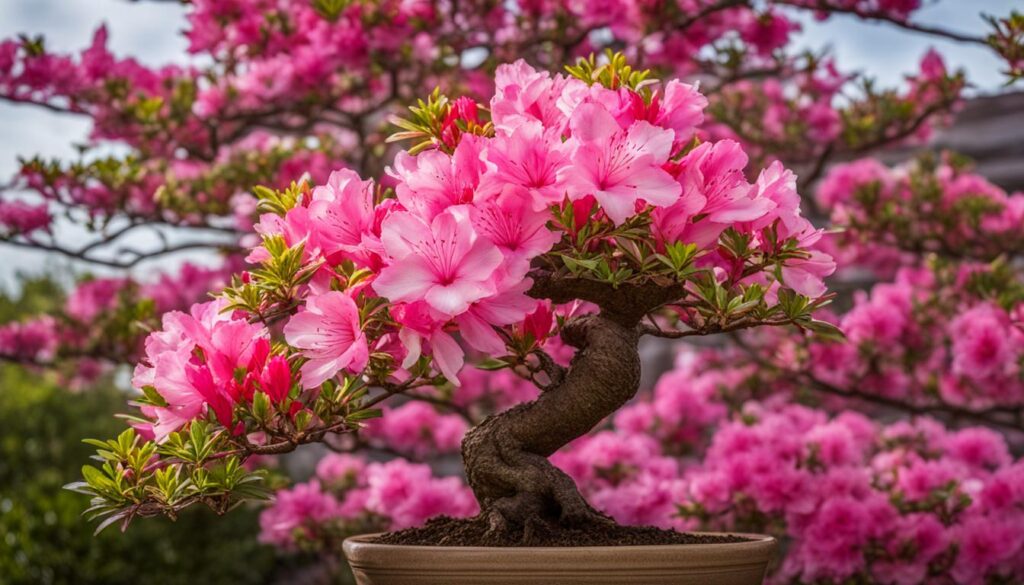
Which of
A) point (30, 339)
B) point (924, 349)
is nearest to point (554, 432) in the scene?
point (924, 349)

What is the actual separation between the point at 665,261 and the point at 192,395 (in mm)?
513

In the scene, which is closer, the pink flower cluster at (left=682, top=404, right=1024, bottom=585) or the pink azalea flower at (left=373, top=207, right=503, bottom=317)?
the pink azalea flower at (left=373, top=207, right=503, bottom=317)

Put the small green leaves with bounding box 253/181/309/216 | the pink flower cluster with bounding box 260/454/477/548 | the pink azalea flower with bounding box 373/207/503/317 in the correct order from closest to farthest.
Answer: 1. the pink azalea flower with bounding box 373/207/503/317
2. the small green leaves with bounding box 253/181/309/216
3. the pink flower cluster with bounding box 260/454/477/548

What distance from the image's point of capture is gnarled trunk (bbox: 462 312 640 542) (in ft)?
4.39

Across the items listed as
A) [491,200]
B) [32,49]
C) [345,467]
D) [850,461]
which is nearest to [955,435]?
[850,461]

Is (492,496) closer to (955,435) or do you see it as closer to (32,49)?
(955,435)

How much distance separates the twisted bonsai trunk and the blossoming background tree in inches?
1.6

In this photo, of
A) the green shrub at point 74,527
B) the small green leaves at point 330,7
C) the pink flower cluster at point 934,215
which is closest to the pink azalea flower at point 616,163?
the small green leaves at point 330,7

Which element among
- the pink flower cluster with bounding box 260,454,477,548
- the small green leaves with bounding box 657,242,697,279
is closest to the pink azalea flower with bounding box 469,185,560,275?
the small green leaves with bounding box 657,242,697,279

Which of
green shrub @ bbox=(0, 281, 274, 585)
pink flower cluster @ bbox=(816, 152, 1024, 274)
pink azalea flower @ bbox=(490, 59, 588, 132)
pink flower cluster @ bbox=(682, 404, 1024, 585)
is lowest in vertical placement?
green shrub @ bbox=(0, 281, 274, 585)

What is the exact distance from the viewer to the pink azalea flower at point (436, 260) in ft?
3.52

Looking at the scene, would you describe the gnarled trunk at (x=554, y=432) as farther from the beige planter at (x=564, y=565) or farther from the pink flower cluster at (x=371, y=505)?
the pink flower cluster at (x=371, y=505)

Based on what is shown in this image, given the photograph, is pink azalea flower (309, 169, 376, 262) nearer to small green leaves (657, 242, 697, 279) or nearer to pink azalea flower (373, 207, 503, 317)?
pink azalea flower (373, 207, 503, 317)

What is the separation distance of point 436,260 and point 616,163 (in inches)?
8.2
